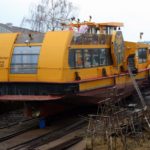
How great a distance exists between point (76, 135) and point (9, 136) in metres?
1.78

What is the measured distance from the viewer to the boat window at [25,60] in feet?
39.5

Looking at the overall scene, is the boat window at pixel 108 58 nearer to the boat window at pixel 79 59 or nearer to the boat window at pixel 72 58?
the boat window at pixel 79 59

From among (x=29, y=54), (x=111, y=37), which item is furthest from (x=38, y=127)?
(x=111, y=37)

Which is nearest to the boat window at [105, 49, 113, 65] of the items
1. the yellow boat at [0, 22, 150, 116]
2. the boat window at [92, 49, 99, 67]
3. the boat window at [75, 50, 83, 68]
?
the yellow boat at [0, 22, 150, 116]

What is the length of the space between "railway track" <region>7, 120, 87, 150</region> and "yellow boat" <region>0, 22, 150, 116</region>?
2.28ft

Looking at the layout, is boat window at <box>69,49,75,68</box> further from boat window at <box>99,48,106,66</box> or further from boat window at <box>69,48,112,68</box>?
boat window at <box>99,48,106,66</box>

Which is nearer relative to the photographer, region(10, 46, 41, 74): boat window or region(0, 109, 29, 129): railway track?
region(10, 46, 41, 74): boat window

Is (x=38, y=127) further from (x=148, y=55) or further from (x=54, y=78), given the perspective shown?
(x=148, y=55)

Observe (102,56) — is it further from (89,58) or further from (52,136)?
(52,136)

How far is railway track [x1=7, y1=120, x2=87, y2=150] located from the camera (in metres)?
10.1

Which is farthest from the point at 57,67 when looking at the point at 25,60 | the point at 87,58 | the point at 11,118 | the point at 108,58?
the point at 11,118

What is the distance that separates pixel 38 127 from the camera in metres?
12.5

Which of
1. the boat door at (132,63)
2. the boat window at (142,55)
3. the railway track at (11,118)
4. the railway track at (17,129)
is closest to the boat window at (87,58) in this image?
the railway track at (17,129)

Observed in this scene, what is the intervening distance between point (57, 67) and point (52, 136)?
1.86m
